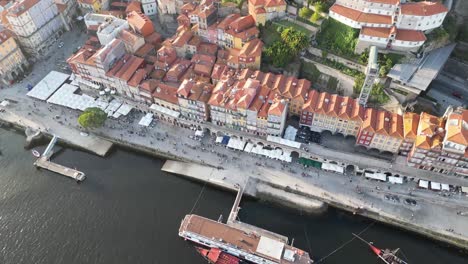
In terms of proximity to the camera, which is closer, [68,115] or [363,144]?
[363,144]

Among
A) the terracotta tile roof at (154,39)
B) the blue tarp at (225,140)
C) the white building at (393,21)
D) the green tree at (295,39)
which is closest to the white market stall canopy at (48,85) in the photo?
the terracotta tile roof at (154,39)

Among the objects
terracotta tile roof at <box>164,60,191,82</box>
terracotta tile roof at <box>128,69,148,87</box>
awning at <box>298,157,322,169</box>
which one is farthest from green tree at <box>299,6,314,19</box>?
terracotta tile roof at <box>128,69,148,87</box>

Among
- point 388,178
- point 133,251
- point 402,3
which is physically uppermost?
point 402,3

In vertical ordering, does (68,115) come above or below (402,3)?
below

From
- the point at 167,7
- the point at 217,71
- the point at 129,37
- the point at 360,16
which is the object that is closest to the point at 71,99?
the point at 129,37

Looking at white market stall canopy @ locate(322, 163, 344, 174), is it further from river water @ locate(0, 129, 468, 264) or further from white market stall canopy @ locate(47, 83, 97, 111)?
white market stall canopy @ locate(47, 83, 97, 111)

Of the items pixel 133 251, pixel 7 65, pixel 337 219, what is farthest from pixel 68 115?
pixel 337 219

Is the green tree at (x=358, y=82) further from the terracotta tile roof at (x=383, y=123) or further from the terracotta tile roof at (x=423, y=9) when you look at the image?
the terracotta tile roof at (x=423, y=9)

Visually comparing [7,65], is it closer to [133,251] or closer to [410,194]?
[133,251]
